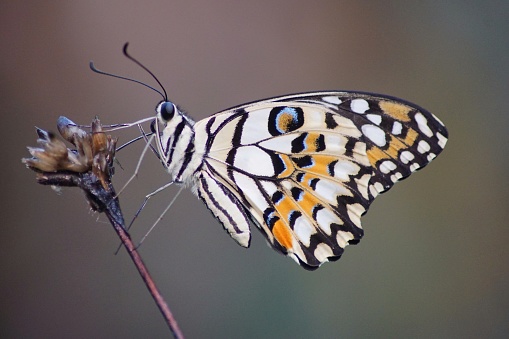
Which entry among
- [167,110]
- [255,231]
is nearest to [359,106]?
[167,110]

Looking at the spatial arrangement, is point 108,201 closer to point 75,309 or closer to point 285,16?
point 75,309

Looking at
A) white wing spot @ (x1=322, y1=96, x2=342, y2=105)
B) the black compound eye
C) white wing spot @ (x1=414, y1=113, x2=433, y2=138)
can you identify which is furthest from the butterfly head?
white wing spot @ (x1=414, y1=113, x2=433, y2=138)

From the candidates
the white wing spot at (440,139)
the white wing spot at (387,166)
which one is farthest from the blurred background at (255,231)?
the white wing spot at (440,139)

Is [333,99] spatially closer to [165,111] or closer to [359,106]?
[359,106]

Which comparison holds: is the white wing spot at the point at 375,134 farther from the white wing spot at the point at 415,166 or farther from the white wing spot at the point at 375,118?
the white wing spot at the point at 415,166

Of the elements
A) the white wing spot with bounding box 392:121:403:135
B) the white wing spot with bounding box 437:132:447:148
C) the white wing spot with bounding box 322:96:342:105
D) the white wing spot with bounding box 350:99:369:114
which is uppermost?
the white wing spot with bounding box 322:96:342:105

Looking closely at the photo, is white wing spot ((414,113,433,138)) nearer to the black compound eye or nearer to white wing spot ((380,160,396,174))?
white wing spot ((380,160,396,174))

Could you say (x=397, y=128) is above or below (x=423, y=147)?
above
